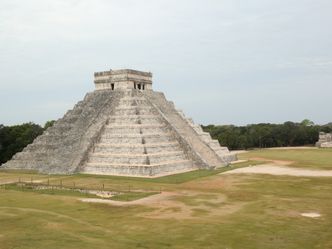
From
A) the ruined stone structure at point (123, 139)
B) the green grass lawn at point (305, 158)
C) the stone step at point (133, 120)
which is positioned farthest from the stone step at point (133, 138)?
the green grass lawn at point (305, 158)

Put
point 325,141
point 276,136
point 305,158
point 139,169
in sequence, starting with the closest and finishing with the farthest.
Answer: point 139,169
point 305,158
point 325,141
point 276,136

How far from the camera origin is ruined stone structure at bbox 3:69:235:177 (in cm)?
4562

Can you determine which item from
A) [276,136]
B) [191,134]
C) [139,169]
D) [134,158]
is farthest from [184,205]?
[276,136]

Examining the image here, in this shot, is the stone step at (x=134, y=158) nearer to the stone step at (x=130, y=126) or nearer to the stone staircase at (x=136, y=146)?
the stone staircase at (x=136, y=146)

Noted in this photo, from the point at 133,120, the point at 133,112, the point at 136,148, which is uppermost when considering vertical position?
the point at 133,112

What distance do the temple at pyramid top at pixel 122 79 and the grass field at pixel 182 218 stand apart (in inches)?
751

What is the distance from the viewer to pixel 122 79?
54156 mm

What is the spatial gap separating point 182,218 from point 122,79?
3264 cm

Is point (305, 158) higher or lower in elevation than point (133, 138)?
lower

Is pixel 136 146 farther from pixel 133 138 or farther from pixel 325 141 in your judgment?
pixel 325 141

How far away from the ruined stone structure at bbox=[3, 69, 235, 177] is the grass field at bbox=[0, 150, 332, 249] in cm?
713

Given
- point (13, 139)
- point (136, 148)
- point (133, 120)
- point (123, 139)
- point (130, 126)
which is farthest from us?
point (13, 139)

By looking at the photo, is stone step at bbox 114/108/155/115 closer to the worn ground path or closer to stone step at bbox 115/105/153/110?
stone step at bbox 115/105/153/110

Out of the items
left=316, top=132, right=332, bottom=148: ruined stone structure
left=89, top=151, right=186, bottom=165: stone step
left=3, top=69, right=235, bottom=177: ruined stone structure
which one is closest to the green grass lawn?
left=3, top=69, right=235, bottom=177: ruined stone structure
